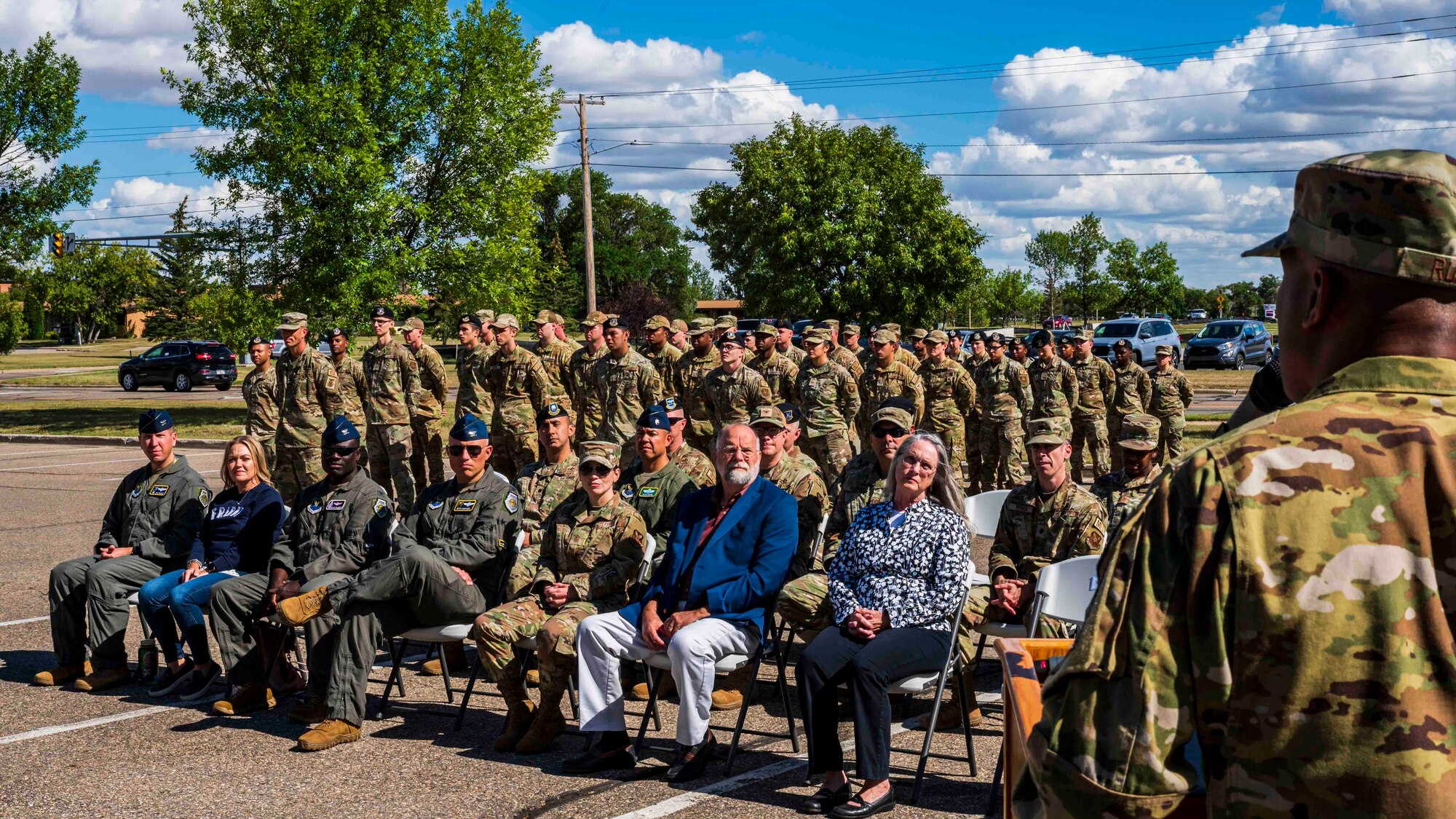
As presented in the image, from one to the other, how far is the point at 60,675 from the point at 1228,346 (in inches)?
1463

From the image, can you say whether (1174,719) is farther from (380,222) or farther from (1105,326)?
(1105,326)

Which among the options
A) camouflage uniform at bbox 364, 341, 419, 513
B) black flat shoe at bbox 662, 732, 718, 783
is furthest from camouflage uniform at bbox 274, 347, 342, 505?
black flat shoe at bbox 662, 732, 718, 783

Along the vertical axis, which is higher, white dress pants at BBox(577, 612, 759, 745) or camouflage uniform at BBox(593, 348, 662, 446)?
camouflage uniform at BBox(593, 348, 662, 446)

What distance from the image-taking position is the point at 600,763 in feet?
18.2

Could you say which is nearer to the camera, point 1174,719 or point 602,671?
point 1174,719

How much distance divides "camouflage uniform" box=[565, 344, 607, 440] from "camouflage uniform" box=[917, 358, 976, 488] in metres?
3.51

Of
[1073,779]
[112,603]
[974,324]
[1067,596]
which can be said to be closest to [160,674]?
[112,603]

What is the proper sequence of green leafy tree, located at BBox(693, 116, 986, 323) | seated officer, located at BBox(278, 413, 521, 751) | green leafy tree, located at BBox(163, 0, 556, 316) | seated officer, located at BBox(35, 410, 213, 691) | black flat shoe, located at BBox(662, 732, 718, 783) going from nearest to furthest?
black flat shoe, located at BBox(662, 732, 718, 783) → seated officer, located at BBox(278, 413, 521, 751) → seated officer, located at BBox(35, 410, 213, 691) → green leafy tree, located at BBox(163, 0, 556, 316) → green leafy tree, located at BBox(693, 116, 986, 323)

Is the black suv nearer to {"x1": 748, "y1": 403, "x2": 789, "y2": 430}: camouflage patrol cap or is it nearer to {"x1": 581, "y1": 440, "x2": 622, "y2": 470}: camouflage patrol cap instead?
{"x1": 748, "y1": 403, "x2": 789, "y2": 430}: camouflage patrol cap

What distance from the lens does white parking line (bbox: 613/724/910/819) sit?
16.4 feet

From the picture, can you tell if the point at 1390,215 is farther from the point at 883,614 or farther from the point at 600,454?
the point at 600,454

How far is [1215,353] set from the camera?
127ft

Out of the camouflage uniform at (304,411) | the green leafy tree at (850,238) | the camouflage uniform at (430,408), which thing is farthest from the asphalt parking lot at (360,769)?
the green leafy tree at (850,238)

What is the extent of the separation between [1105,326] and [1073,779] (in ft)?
132
